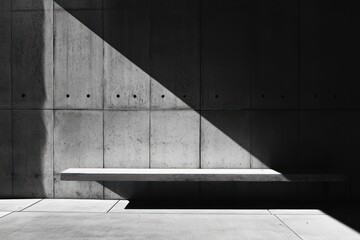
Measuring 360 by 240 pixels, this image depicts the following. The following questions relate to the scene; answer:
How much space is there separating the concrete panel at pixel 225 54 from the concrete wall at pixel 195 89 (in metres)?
0.02

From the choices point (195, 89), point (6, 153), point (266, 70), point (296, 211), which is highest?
point (266, 70)

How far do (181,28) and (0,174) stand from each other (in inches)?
188

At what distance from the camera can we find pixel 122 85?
816 cm

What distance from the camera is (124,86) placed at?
26.8 feet

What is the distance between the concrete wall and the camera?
8.05 metres

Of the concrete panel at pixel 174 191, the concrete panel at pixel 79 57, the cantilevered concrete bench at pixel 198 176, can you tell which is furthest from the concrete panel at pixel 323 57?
the concrete panel at pixel 79 57

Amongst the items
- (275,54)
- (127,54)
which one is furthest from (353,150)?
(127,54)

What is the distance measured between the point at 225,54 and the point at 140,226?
3851mm

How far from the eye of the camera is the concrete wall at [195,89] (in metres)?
8.05

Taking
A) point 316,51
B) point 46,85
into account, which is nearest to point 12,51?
point 46,85

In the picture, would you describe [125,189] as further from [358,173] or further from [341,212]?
[358,173]

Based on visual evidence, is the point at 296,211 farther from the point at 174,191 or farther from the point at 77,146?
the point at 77,146

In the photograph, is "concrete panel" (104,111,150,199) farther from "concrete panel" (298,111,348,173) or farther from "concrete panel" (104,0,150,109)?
"concrete panel" (298,111,348,173)

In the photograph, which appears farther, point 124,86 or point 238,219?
point 124,86
